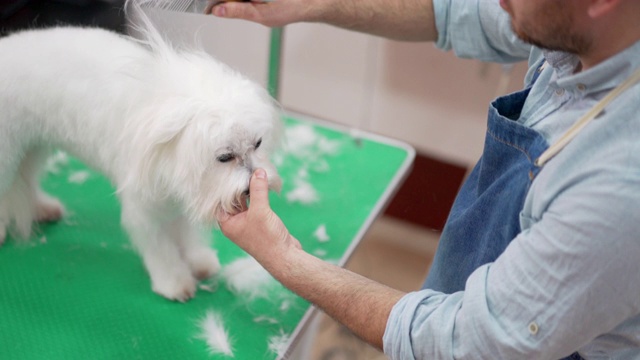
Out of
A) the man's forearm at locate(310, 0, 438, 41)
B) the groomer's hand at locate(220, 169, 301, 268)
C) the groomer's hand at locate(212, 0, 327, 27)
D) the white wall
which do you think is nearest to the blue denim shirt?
the groomer's hand at locate(220, 169, 301, 268)

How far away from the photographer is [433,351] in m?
0.73

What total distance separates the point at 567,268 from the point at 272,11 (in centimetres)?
76

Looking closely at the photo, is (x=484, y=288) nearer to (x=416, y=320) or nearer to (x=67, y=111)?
(x=416, y=320)

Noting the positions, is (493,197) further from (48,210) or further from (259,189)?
(48,210)

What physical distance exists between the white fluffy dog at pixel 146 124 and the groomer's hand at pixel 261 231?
37 millimetres

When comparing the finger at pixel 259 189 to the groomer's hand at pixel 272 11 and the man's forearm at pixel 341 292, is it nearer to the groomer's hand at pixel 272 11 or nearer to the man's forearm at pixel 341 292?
the man's forearm at pixel 341 292

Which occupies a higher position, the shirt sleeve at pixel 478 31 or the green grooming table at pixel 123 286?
the shirt sleeve at pixel 478 31

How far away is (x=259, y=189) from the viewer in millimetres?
949

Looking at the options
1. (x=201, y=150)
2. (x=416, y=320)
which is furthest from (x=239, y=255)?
(x=416, y=320)

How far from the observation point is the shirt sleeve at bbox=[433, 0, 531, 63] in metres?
1.09

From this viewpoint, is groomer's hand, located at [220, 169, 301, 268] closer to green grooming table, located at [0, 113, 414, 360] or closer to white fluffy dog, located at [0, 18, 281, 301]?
white fluffy dog, located at [0, 18, 281, 301]

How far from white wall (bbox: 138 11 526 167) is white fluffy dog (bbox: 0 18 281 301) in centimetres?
96

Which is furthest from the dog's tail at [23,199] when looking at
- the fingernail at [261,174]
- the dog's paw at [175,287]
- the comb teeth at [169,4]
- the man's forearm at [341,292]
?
the man's forearm at [341,292]

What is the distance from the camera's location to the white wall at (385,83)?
7.21 feet
